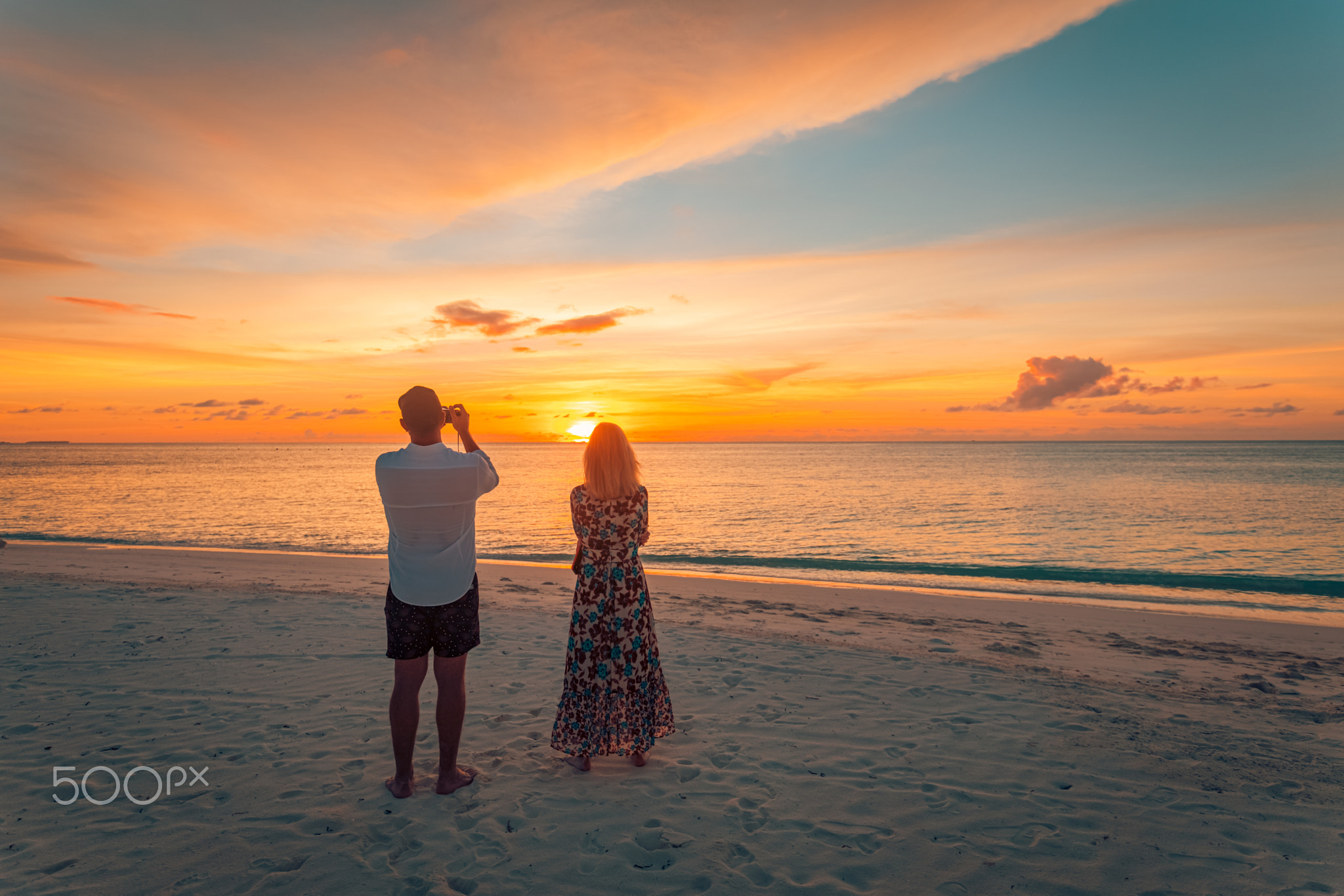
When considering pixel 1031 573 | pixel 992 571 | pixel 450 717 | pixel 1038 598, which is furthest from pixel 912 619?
pixel 450 717

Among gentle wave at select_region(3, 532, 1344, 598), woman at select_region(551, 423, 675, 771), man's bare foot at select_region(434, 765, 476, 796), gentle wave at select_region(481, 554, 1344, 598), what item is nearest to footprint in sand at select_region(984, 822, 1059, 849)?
woman at select_region(551, 423, 675, 771)

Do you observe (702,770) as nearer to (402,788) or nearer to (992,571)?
(402,788)

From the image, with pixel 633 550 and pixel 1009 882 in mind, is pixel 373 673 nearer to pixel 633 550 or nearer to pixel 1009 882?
pixel 633 550

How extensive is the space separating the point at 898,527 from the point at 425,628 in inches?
1046

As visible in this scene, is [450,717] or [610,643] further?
[610,643]

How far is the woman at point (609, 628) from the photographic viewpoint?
178 inches

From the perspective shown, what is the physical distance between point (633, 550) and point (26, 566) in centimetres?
1943

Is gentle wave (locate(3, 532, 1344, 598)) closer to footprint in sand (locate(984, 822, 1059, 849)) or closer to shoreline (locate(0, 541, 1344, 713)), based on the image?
shoreline (locate(0, 541, 1344, 713))

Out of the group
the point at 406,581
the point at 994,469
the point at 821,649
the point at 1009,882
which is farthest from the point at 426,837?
the point at 994,469

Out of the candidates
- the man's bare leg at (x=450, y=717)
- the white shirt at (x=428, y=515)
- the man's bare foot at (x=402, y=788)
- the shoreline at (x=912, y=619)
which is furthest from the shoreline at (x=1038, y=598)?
the white shirt at (x=428, y=515)

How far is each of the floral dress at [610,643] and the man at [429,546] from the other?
2.92 feet

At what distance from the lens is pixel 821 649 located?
8547 millimetres

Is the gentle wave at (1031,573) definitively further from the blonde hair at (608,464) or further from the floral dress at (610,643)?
the blonde hair at (608,464)

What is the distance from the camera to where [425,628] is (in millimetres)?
3820
